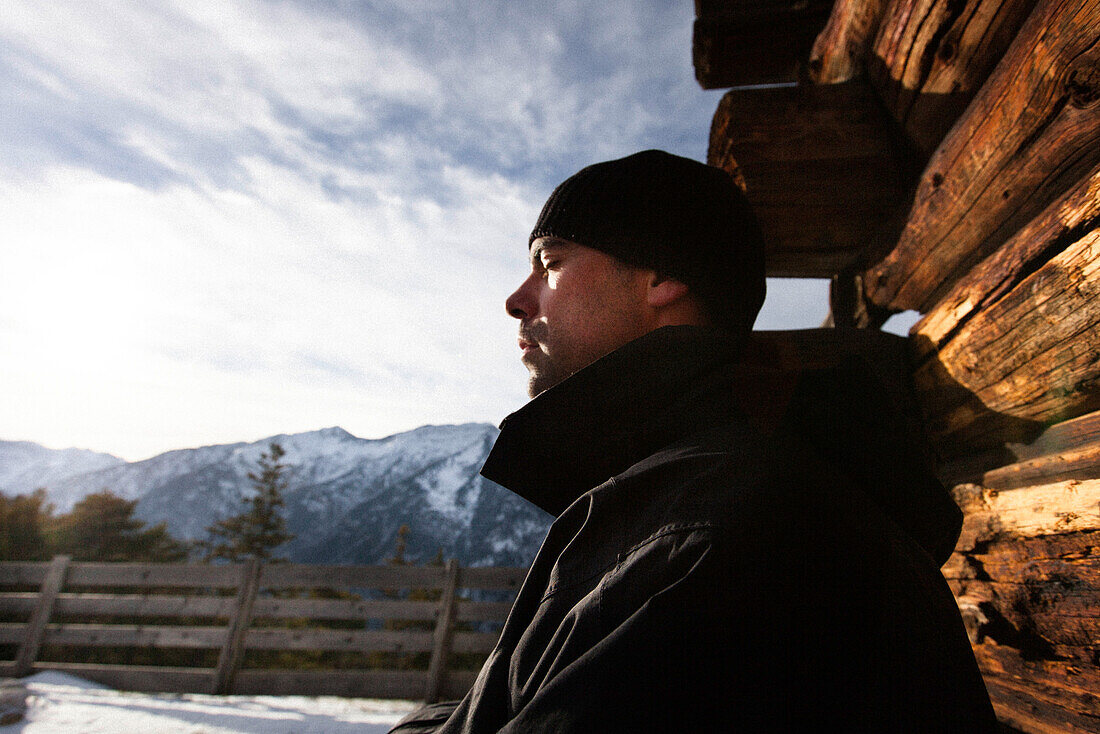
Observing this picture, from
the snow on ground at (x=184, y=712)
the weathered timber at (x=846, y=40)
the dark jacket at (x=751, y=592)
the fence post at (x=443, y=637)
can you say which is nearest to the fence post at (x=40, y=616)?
the snow on ground at (x=184, y=712)

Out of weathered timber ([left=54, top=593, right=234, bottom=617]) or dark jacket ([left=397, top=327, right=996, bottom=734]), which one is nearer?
dark jacket ([left=397, top=327, right=996, bottom=734])

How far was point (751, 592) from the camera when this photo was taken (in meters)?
0.69

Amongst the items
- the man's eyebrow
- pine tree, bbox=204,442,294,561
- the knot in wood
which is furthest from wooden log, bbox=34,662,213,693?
pine tree, bbox=204,442,294,561

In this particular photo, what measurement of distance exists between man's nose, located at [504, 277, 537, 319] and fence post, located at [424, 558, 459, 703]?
588cm

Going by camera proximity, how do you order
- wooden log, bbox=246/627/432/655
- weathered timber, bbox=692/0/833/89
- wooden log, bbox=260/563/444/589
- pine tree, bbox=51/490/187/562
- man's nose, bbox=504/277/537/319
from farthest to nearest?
1. pine tree, bbox=51/490/187/562
2. wooden log, bbox=260/563/444/589
3. wooden log, bbox=246/627/432/655
4. weathered timber, bbox=692/0/833/89
5. man's nose, bbox=504/277/537/319

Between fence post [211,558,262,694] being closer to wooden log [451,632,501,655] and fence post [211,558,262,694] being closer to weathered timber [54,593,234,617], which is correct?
weathered timber [54,593,234,617]

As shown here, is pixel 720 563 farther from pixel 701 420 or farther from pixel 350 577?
pixel 350 577

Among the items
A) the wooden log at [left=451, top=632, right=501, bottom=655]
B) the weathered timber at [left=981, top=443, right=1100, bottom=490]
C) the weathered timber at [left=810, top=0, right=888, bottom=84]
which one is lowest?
the wooden log at [left=451, top=632, right=501, bottom=655]

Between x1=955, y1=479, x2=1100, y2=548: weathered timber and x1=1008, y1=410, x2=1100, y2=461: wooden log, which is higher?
x1=1008, y1=410, x2=1100, y2=461: wooden log

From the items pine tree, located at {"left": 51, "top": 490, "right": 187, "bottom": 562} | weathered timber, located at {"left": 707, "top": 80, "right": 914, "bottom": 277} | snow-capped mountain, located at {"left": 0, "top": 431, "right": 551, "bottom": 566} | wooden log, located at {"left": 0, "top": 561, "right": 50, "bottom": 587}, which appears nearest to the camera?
weathered timber, located at {"left": 707, "top": 80, "right": 914, "bottom": 277}

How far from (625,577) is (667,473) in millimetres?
211

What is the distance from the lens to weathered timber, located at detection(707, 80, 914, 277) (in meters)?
2.12

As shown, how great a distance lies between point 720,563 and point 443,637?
6.83 metres

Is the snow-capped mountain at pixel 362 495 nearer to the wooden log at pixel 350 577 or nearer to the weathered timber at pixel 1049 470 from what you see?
the wooden log at pixel 350 577
